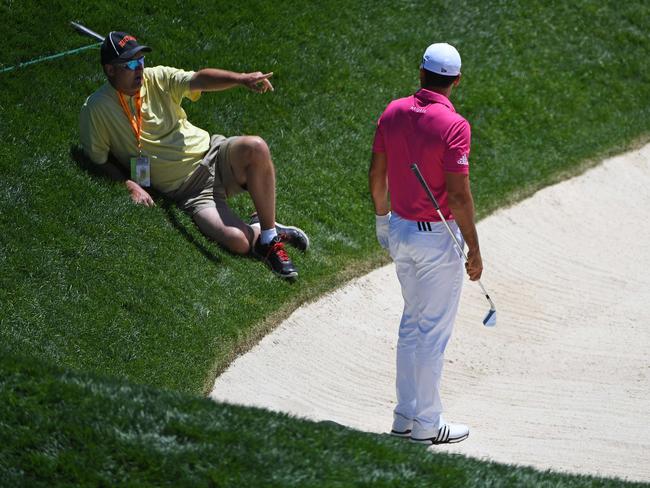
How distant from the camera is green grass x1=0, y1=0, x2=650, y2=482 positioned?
28.3 ft

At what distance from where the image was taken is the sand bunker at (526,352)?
845cm

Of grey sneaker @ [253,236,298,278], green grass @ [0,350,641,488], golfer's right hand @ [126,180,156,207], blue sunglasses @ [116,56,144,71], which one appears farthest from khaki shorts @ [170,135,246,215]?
green grass @ [0,350,641,488]

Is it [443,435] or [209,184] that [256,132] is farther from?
[443,435]

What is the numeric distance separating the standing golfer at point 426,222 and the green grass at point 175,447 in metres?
1.08

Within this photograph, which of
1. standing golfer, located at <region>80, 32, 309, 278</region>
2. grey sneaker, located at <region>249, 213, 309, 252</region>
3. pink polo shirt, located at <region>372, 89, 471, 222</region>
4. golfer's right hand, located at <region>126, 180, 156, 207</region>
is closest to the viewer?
pink polo shirt, located at <region>372, 89, 471, 222</region>

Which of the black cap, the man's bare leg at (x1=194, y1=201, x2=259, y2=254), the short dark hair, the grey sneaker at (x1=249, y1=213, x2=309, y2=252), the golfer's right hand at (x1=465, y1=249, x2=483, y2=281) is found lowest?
the grey sneaker at (x1=249, y1=213, x2=309, y2=252)

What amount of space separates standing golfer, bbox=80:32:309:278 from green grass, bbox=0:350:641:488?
3350mm

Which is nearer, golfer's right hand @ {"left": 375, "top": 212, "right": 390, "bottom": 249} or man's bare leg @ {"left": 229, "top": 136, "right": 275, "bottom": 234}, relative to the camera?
golfer's right hand @ {"left": 375, "top": 212, "right": 390, "bottom": 249}

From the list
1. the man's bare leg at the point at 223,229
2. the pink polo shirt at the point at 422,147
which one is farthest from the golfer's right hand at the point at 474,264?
the man's bare leg at the point at 223,229

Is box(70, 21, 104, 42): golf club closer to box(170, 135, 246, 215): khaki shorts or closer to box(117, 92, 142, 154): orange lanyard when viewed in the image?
box(117, 92, 142, 154): orange lanyard

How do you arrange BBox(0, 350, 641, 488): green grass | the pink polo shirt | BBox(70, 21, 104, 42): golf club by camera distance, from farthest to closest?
BBox(70, 21, 104, 42): golf club
the pink polo shirt
BBox(0, 350, 641, 488): green grass

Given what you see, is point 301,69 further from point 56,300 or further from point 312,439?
point 312,439

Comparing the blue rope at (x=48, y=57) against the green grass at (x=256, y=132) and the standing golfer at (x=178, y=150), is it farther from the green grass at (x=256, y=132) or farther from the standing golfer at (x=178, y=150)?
the standing golfer at (x=178, y=150)

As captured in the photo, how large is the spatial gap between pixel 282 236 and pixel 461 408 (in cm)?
247
